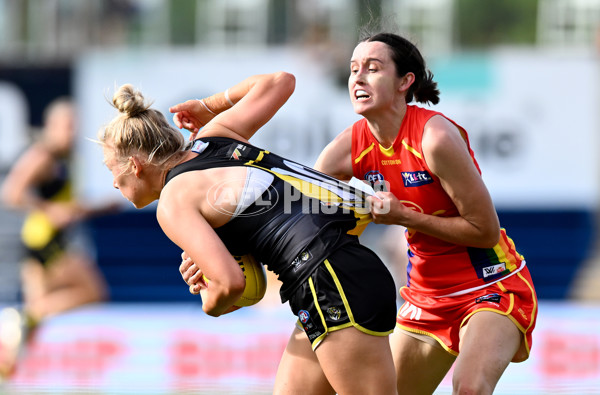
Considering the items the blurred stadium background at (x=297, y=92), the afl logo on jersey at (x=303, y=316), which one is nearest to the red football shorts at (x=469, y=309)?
the afl logo on jersey at (x=303, y=316)

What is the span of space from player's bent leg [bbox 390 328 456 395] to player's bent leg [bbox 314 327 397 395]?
2.61 feet

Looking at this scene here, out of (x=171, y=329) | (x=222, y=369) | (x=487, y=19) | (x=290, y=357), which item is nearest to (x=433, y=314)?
(x=290, y=357)

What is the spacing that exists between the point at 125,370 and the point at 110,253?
5.03 meters

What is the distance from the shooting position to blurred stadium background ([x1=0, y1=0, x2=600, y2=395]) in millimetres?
11406

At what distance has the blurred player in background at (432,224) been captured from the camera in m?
3.37

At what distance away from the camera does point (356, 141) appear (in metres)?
3.72

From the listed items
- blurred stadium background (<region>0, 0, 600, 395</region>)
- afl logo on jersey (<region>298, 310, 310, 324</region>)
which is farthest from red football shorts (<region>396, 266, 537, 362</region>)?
blurred stadium background (<region>0, 0, 600, 395</region>)

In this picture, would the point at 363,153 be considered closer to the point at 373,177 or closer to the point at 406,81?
the point at 373,177

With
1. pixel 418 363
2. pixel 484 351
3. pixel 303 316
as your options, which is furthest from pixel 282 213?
pixel 418 363

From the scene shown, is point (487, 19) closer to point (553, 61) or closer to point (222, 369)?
point (553, 61)

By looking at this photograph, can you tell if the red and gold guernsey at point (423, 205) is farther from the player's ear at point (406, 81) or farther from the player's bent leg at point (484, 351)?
the player's bent leg at point (484, 351)

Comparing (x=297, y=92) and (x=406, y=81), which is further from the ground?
(x=406, y=81)

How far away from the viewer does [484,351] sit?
338 centimetres

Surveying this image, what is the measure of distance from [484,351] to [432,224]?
56 cm
